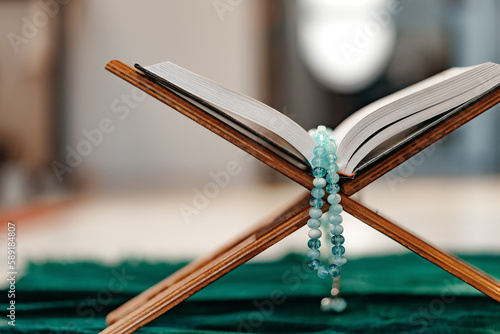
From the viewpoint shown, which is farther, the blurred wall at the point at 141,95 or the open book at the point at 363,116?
the blurred wall at the point at 141,95

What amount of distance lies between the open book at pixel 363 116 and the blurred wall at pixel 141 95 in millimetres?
3250

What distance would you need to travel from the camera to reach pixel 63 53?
385 centimetres

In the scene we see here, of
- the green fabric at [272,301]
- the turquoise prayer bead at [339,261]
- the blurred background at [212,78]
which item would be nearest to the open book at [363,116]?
the turquoise prayer bead at [339,261]

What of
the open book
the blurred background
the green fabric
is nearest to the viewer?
the open book

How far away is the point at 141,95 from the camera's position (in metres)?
3.84

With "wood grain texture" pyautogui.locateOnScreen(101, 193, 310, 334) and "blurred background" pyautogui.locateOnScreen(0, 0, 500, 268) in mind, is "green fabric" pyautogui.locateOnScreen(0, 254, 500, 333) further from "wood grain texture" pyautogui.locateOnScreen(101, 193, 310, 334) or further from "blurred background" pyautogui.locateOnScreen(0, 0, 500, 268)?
"blurred background" pyautogui.locateOnScreen(0, 0, 500, 268)

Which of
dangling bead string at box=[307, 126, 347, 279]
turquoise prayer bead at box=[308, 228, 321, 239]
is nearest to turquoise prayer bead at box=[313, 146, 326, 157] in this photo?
dangling bead string at box=[307, 126, 347, 279]

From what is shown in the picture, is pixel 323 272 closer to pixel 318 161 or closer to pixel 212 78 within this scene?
pixel 318 161

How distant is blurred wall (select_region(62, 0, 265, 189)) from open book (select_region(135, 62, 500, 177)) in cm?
325

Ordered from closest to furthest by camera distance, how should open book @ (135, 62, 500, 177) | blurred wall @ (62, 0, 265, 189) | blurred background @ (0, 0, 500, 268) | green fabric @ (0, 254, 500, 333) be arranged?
open book @ (135, 62, 500, 177) < green fabric @ (0, 254, 500, 333) < blurred background @ (0, 0, 500, 268) < blurred wall @ (62, 0, 265, 189)

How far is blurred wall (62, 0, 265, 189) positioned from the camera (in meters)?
3.88

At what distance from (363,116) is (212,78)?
3328 millimetres

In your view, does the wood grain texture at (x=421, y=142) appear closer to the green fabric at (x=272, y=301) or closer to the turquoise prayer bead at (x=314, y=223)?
the turquoise prayer bead at (x=314, y=223)

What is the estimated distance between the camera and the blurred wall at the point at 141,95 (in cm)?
388
